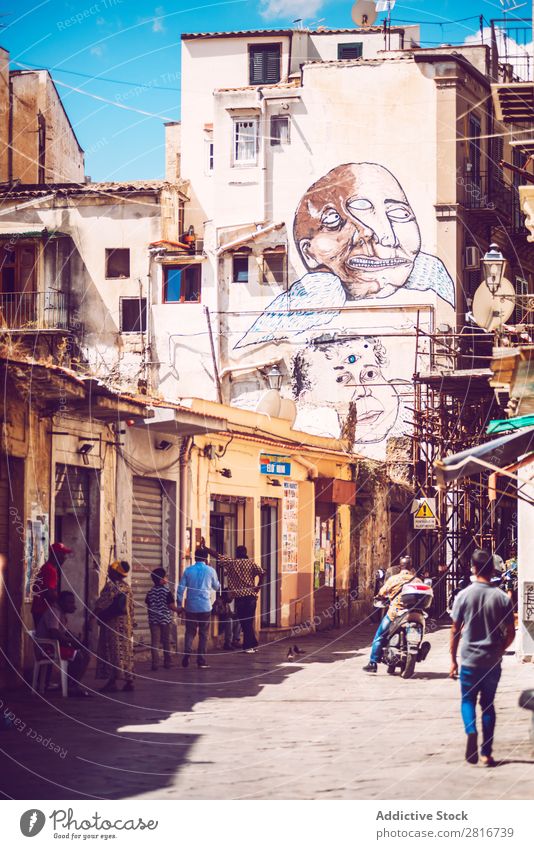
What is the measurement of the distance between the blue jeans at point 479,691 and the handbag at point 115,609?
16.1 feet

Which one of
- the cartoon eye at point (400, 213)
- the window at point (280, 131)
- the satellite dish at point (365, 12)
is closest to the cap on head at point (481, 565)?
the satellite dish at point (365, 12)

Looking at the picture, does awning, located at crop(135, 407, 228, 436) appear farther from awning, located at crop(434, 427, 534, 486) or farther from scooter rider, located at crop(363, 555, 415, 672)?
awning, located at crop(434, 427, 534, 486)

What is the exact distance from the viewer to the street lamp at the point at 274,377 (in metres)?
26.5

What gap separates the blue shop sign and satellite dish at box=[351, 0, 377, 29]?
7.94 metres

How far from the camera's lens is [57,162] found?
28625 millimetres

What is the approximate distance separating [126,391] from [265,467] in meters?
5.61

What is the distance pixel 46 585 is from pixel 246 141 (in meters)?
16.5

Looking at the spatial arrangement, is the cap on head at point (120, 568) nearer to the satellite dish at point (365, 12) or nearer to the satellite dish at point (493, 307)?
the satellite dish at point (493, 307)

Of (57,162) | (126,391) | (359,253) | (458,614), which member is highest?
(57,162)

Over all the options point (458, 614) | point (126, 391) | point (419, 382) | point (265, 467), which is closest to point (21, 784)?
point (458, 614)

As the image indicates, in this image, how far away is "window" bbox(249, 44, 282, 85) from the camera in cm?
2972

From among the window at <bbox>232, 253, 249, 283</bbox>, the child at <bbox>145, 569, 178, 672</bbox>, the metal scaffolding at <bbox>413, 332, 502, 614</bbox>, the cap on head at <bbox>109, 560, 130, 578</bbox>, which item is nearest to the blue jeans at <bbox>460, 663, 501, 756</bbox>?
the cap on head at <bbox>109, 560, 130, 578</bbox>

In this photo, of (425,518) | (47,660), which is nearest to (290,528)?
(425,518)
